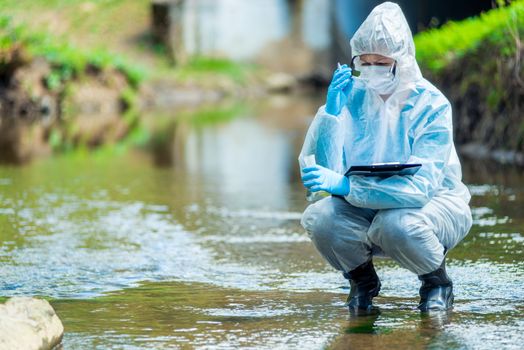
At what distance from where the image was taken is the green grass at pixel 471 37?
11.3 meters

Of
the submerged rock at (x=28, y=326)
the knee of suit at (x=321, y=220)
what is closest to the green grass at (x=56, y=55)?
the knee of suit at (x=321, y=220)


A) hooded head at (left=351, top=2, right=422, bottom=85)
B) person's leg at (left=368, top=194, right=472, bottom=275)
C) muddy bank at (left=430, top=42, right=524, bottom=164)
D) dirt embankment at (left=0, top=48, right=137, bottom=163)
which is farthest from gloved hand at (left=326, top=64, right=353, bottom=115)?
dirt embankment at (left=0, top=48, right=137, bottom=163)

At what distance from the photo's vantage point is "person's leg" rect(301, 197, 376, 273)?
213 inches

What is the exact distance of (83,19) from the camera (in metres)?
34.8

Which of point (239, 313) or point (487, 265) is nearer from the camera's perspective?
point (239, 313)

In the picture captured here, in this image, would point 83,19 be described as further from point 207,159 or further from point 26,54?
point 207,159

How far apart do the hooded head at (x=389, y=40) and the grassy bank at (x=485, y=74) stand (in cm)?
563

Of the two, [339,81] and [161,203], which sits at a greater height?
[339,81]

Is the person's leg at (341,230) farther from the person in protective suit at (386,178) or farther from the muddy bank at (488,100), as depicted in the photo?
the muddy bank at (488,100)

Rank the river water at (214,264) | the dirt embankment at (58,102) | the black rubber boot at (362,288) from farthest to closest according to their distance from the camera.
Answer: the dirt embankment at (58,102) < the black rubber boot at (362,288) < the river water at (214,264)

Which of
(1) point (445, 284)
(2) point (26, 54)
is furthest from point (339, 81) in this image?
(2) point (26, 54)

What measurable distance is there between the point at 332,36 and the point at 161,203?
26.2 meters

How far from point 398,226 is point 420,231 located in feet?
0.34

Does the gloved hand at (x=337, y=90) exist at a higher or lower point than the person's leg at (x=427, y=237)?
higher
